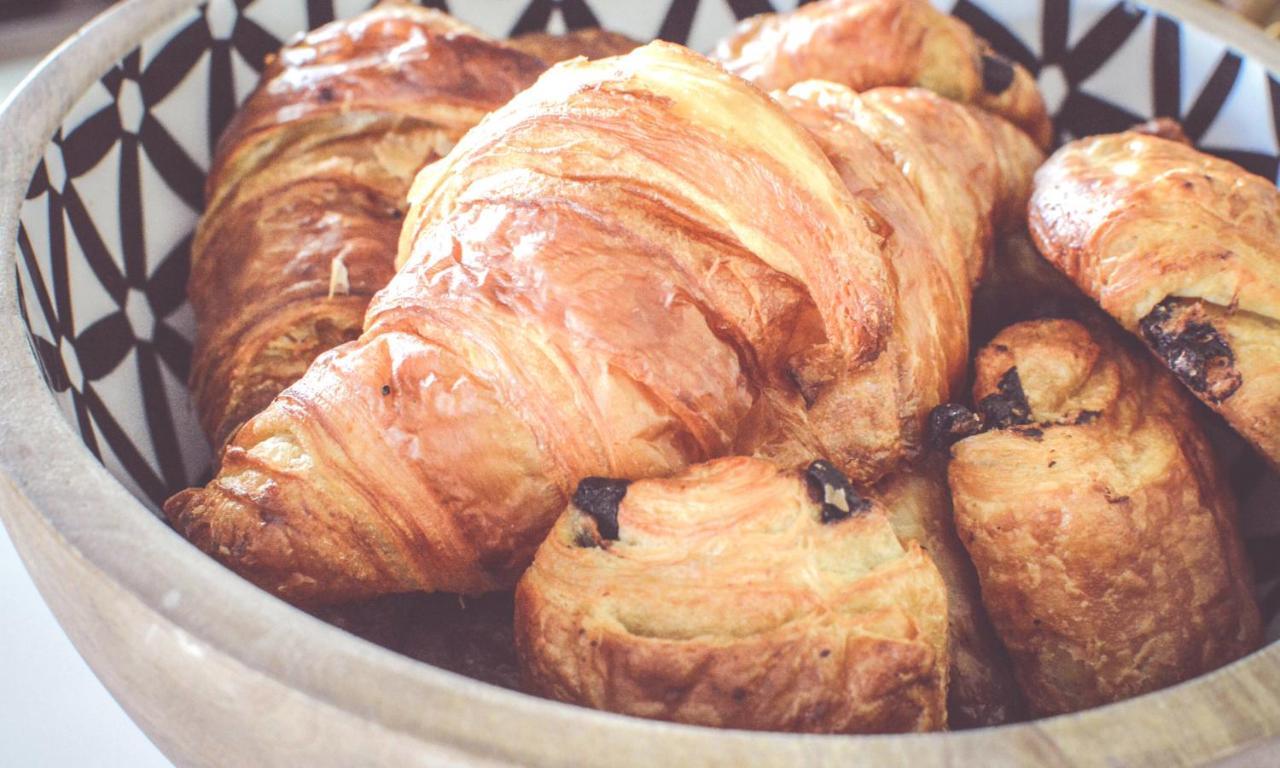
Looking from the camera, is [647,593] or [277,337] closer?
[647,593]

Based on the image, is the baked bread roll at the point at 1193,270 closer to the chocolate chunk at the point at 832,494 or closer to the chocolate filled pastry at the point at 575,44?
the chocolate chunk at the point at 832,494

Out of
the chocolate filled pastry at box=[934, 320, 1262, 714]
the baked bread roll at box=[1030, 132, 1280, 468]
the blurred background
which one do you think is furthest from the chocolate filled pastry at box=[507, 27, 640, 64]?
the blurred background

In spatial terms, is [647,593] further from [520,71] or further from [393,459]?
[520,71]

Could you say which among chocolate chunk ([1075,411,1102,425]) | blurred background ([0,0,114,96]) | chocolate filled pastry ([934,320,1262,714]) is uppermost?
chocolate chunk ([1075,411,1102,425])

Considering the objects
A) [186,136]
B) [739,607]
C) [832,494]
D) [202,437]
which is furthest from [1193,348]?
[186,136]

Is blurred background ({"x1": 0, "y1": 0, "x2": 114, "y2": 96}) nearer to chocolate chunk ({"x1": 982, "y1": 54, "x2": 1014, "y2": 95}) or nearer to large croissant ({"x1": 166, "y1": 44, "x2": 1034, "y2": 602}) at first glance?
large croissant ({"x1": 166, "y1": 44, "x2": 1034, "y2": 602})

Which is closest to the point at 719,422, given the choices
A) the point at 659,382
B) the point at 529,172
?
the point at 659,382

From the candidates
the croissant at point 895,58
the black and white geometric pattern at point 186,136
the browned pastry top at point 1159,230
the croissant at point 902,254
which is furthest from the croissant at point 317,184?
the browned pastry top at point 1159,230
